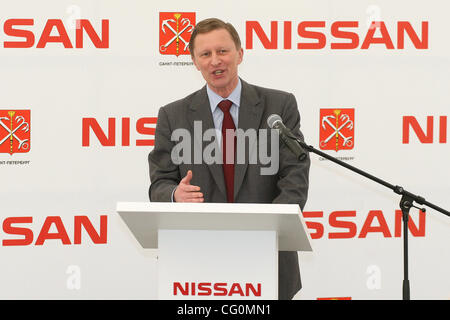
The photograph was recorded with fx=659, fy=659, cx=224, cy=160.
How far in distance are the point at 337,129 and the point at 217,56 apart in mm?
1791

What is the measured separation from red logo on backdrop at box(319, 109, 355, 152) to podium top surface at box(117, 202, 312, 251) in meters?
2.24

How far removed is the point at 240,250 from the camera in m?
2.44

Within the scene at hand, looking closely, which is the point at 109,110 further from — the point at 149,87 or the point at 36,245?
the point at 36,245

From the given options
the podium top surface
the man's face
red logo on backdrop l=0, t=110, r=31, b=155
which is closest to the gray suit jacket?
the man's face

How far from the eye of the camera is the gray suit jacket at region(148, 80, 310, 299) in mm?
3041

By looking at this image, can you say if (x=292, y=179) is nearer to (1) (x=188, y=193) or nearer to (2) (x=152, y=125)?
(1) (x=188, y=193)

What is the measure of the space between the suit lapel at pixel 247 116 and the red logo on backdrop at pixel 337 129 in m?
1.55

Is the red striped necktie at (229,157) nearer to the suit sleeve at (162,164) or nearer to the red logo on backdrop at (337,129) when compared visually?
the suit sleeve at (162,164)

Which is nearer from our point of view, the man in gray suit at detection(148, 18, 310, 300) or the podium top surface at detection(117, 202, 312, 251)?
the podium top surface at detection(117, 202, 312, 251)

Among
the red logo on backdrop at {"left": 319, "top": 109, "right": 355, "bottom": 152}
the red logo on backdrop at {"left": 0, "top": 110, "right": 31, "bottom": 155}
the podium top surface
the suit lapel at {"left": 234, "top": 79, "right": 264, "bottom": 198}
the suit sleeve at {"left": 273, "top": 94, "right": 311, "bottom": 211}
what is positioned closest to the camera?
the podium top surface

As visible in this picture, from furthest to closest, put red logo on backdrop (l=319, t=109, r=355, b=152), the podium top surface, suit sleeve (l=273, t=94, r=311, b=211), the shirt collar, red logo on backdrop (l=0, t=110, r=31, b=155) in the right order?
Answer: red logo on backdrop (l=319, t=109, r=355, b=152)
red logo on backdrop (l=0, t=110, r=31, b=155)
the shirt collar
suit sleeve (l=273, t=94, r=311, b=211)
the podium top surface

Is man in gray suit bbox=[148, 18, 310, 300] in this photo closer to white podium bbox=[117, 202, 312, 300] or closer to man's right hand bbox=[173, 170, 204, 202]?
man's right hand bbox=[173, 170, 204, 202]
